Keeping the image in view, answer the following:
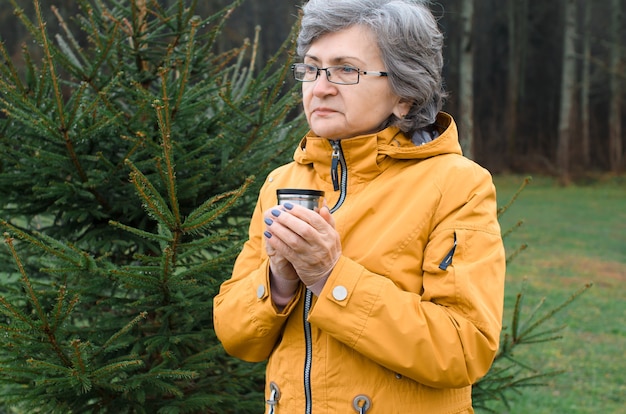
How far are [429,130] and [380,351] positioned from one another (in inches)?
27.2

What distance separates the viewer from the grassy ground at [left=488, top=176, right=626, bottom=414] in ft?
20.0

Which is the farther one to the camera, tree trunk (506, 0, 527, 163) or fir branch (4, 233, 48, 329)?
tree trunk (506, 0, 527, 163)

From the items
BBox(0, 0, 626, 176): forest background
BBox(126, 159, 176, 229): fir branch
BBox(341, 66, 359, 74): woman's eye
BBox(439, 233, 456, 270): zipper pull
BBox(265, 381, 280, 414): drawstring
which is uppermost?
BBox(341, 66, 359, 74): woman's eye

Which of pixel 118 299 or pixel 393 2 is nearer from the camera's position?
pixel 393 2

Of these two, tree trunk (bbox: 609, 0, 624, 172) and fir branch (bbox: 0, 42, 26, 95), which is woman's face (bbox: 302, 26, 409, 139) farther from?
tree trunk (bbox: 609, 0, 624, 172)

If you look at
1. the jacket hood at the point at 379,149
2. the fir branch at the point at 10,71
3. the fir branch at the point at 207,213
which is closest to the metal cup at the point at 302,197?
the jacket hood at the point at 379,149

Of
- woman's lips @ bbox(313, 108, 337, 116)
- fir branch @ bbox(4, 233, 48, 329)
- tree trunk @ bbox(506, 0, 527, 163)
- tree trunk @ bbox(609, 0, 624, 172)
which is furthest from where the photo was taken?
tree trunk @ bbox(506, 0, 527, 163)

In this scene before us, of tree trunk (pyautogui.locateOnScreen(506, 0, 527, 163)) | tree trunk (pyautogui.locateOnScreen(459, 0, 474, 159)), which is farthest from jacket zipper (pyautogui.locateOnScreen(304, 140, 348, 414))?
tree trunk (pyautogui.locateOnScreen(506, 0, 527, 163))

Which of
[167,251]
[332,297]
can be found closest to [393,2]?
[332,297]

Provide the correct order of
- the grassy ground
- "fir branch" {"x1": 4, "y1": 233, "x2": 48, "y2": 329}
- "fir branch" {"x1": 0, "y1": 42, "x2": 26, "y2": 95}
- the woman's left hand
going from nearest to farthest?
the woman's left hand < "fir branch" {"x1": 4, "y1": 233, "x2": 48, "y2": 329} < "fir branch" {"x1": 0, "y1": 42, "x2": 26, "y2": 95} < the grassy ground

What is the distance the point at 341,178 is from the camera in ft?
6.12

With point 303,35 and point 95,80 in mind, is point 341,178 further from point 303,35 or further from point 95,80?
point 95,80

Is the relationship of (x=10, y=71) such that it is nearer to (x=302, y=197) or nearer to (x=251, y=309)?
(x=251, y=309)

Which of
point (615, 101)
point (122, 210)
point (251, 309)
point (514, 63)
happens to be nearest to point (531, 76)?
point (514, 63)
